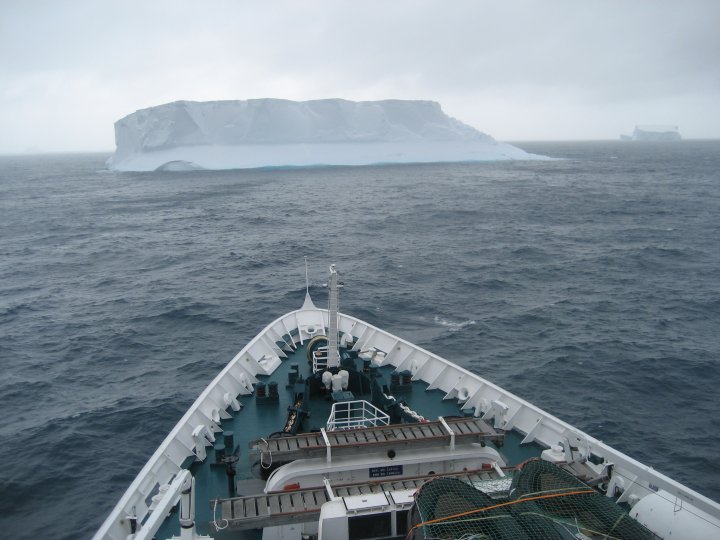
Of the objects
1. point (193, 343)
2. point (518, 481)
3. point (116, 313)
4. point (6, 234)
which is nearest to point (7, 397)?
point (193, 343)

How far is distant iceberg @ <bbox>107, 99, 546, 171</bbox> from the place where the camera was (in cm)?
11362

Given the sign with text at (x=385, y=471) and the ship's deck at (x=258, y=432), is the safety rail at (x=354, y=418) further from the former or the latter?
the sign with text at (x=385, y=471)

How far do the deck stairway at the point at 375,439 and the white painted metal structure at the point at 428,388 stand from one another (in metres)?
1.67

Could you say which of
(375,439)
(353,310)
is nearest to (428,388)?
(375,439)

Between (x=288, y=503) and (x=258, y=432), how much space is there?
4615 mm

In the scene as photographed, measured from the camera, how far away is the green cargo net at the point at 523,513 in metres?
6.18

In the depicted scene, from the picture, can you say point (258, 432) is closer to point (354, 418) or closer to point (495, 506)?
point (354, 418)

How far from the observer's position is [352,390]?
45.2 feet

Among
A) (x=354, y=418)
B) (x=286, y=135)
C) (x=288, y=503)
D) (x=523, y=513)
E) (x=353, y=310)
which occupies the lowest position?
(x=353, y=310)

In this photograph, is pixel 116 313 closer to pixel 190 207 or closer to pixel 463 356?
pixel 463 356

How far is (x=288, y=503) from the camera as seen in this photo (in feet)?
25.8

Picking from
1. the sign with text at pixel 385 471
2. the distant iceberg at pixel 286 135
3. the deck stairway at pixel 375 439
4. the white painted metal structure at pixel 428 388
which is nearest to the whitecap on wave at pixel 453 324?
the white painted metal structure at pixel 428 388

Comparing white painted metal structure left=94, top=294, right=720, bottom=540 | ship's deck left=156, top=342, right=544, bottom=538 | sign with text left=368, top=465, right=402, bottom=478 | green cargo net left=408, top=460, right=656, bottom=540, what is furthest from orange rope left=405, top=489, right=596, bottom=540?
ship's deck left=156, top=342, right=544, bottom=538

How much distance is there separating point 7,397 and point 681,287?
38.3 m
